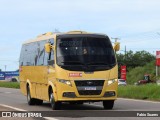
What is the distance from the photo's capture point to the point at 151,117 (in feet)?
50.7

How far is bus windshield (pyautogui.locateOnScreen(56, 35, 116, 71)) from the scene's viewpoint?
1886 cm

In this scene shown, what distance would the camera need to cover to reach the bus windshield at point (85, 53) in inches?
742

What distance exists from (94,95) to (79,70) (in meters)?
1.07

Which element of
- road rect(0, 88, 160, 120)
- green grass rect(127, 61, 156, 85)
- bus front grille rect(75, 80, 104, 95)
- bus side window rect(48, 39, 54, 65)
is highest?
bus side window rect(48, 39, 54, 65)

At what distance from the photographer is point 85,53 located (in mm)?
19094

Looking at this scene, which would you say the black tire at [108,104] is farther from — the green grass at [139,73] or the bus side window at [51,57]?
the green grass at [139,73]

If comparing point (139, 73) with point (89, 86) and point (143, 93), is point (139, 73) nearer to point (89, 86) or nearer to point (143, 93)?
point (143, 93)

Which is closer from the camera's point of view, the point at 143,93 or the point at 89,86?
the point at 89,86

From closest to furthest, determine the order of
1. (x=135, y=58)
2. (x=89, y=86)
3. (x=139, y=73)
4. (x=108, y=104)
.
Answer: (x=89, y=86), (x=108, y=104), (x=139, y=73), (x=135, y=58)

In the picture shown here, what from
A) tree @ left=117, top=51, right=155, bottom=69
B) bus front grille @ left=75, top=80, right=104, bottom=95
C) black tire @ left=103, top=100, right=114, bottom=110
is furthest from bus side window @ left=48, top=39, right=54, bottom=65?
tree @ left=117, top=51, right=155, bottom=69

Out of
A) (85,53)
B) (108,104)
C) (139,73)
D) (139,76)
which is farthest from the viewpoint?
(139,73)

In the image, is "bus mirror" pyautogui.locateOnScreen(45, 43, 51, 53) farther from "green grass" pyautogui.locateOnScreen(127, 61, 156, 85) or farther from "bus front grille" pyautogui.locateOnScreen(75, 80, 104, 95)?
"green grass" pyautogui.locateOnScreen(127, 61, 156, 85)

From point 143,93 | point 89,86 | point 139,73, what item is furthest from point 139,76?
point 89,86

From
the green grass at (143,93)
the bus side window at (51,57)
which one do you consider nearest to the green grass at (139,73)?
the green grass at (143,93)
